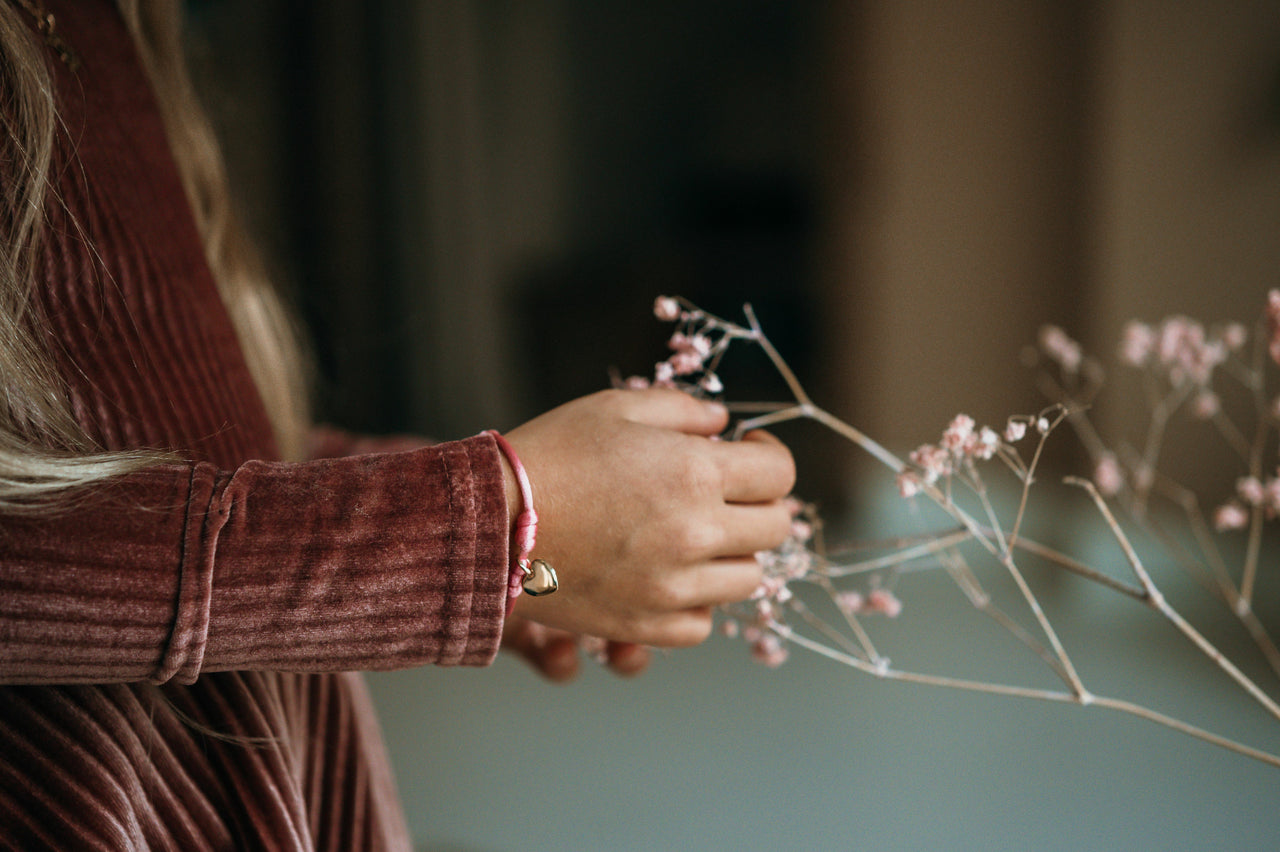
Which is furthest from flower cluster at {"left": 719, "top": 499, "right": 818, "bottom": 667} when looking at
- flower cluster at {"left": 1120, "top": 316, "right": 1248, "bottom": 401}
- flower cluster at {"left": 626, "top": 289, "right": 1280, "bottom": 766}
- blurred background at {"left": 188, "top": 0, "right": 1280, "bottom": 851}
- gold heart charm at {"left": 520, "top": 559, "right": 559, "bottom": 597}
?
blurred background at {"left": 188, "top": 0, "right": 1280, "bottom": 851}

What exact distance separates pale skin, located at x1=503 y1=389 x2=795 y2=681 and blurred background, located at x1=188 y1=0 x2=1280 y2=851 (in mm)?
725

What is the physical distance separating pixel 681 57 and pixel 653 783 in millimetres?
1983

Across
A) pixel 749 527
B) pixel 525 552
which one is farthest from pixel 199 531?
pixel 749 527

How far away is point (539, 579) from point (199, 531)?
0.41 feet

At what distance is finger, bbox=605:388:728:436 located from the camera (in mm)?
385

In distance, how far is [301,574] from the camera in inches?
12.5

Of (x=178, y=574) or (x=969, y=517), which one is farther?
(x=969, y=517)

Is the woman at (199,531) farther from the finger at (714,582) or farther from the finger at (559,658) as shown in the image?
the finger at (559,658)

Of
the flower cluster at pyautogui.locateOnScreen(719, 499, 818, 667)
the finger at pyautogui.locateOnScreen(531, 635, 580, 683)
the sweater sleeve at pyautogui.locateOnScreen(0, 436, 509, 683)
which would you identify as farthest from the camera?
the finger at pyautogui.locateOnScreen(531, 635, 580, 683)

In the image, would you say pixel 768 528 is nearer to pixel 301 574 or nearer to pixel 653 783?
pixel 301 574

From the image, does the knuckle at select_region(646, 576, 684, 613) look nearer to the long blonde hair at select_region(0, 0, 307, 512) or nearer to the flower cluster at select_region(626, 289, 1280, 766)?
the flower cluster at select_region(626, 289, 1280, 766)

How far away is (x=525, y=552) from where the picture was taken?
342 millimetres

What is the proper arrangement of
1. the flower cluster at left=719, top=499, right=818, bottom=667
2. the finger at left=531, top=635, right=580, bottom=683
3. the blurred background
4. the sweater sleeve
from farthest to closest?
1. the blurred background
2. the finger at left=531, top=635, right=580, bottom=683
3. the flower cluster at left=719, top=499, right=818, bottom=667
4. the sweater sleeve

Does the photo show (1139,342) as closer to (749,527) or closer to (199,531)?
(749,527)
